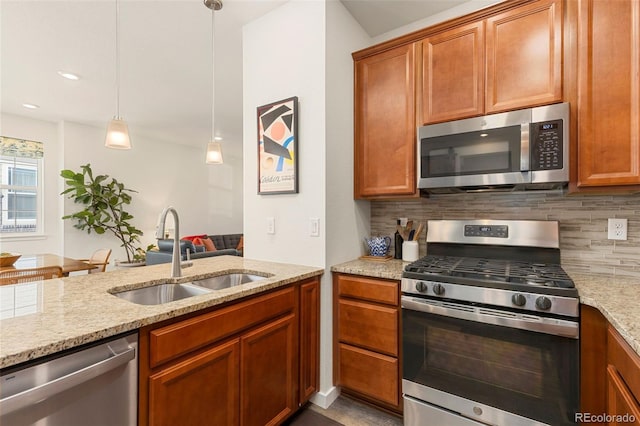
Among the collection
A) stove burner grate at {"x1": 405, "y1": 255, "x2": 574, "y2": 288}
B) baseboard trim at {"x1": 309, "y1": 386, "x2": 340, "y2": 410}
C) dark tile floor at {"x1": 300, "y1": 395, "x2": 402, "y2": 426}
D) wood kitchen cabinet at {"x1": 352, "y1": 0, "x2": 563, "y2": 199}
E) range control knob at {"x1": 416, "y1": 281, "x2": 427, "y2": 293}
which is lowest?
dark tile floor at {"x1": 300, "y1": 395, "x2": 402, "y2": 426}

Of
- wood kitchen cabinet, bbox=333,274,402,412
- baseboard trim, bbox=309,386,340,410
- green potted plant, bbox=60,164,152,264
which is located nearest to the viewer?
wood kitchen cabinet, bbox=333,274,402,412

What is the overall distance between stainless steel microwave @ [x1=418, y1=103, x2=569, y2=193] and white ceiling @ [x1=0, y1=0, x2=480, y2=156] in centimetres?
114

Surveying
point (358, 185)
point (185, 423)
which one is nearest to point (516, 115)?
point (358, 185)

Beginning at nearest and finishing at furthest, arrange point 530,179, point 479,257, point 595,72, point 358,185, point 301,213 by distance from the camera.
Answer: point 595,72 < point 530,179 < point 479,257 < point 301,213 < point 358,185

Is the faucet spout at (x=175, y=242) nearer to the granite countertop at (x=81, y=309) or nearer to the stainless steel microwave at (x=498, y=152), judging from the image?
the granite countertop at (x=81, y=309)

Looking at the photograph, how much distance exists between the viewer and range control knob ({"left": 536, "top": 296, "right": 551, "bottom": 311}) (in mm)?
1325

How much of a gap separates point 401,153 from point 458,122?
0.41 meters

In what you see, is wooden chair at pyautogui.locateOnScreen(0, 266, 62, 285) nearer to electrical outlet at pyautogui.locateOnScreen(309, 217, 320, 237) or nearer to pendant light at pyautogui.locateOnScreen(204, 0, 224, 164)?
pendant light at pyautogui.locateOnScreen(204, 0, 224, 164)

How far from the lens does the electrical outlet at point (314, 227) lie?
201 centimetres

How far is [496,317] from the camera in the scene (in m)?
1.44

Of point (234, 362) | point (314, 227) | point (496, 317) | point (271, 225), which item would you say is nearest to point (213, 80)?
point (271, 225)

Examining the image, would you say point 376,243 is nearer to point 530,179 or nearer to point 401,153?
point 401,153

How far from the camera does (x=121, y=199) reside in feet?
18.2

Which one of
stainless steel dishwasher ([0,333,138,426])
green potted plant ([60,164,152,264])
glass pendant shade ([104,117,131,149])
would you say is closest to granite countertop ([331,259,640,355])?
stainless steel dishwasher ([0,333,138,426])
